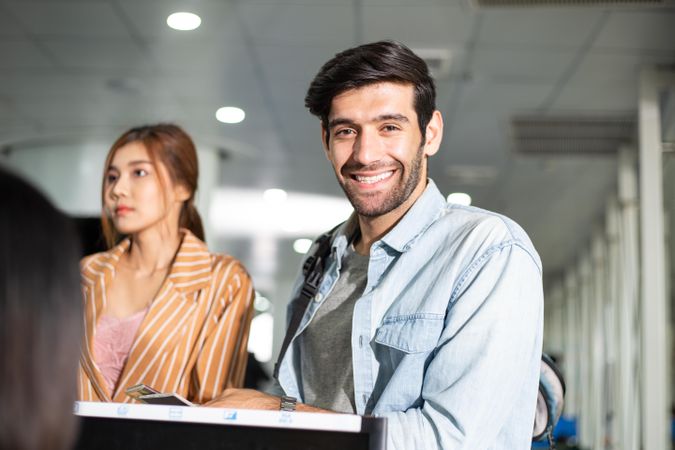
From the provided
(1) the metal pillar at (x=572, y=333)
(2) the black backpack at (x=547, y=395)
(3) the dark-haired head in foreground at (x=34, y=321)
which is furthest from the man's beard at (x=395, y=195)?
(1) the metal pillar at (x=572, y=333)

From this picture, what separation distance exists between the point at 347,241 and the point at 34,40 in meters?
4.45

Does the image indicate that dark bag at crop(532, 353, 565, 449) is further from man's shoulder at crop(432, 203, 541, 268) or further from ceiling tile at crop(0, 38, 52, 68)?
ceiling tile at crop(0, 38, 52, 68)

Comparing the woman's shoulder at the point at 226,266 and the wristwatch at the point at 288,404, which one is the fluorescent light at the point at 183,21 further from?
the wristwatch at the point at 288,404

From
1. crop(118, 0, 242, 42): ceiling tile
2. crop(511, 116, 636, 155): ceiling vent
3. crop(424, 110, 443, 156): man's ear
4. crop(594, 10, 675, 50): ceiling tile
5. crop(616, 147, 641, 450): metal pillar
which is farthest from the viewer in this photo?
crop(616, 147, 641, 450): metal pillar

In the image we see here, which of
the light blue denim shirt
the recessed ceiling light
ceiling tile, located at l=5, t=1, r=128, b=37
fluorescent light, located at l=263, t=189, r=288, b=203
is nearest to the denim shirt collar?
the light blue denim shirt

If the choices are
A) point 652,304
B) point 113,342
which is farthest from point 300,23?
point 113,342

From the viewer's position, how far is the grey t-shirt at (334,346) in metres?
1.66

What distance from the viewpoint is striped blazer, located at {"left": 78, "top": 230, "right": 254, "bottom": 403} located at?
2045 millimetres

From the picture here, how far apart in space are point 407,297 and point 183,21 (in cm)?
408

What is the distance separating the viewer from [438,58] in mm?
5520

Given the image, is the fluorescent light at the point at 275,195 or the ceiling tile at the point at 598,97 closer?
the ceiling tile at the point at 598,97

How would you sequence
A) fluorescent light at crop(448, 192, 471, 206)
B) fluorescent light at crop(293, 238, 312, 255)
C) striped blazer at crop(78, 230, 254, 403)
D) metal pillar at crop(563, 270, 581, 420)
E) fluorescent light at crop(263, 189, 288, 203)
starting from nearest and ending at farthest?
striped blazer at crop(78, 230, 254, 403) < fluorescent light at crop(448, 192, 471, 206) < fluorescent light at crop(263, 189, 288, 203) < fluorescent light at crop(293, 238, 312, 255) < metal pillar at crop(563, 270, 581, 420)

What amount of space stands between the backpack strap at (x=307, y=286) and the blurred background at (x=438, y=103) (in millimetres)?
1330

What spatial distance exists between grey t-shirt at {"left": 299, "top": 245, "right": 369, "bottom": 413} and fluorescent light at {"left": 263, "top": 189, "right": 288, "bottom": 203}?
8.55m
